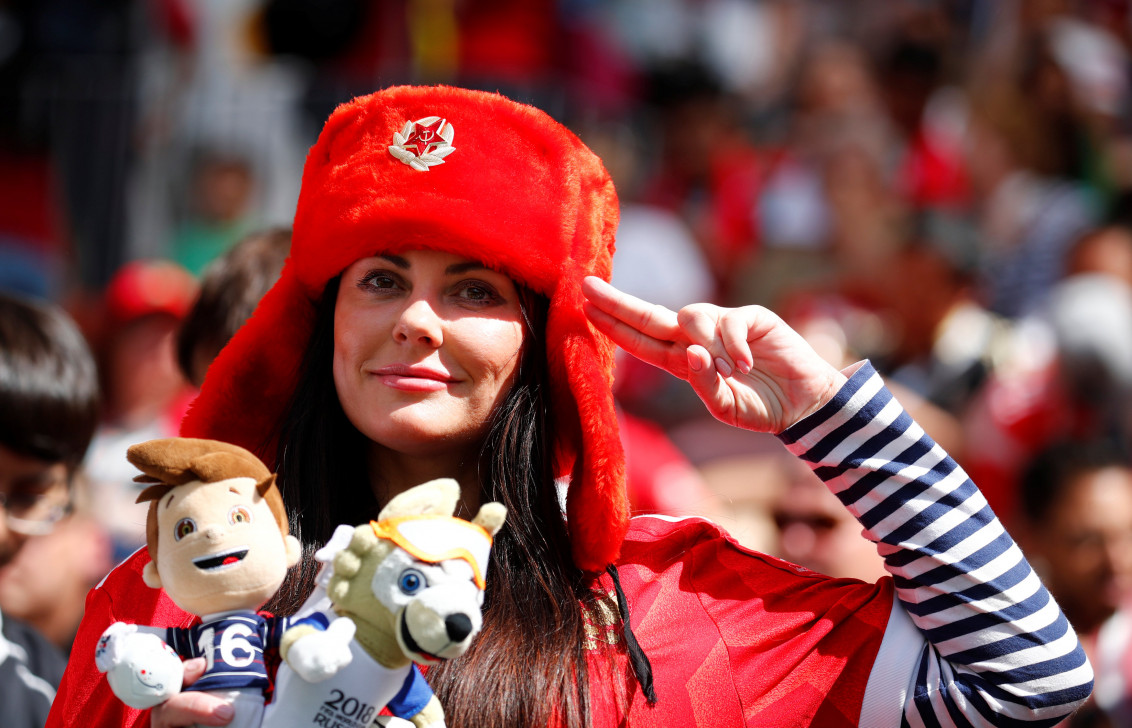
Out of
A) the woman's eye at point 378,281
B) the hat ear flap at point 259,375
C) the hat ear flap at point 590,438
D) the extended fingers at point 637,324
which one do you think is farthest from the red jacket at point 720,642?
the woman's eye at point 378,281

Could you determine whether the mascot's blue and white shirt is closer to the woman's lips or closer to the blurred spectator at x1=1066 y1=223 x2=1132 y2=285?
the woman's lips

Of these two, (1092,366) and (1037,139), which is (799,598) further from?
(1037,139)

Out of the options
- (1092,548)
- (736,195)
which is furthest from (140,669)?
(736,195)

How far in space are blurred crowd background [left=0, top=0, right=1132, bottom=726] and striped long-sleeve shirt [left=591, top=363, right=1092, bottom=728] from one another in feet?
4.37

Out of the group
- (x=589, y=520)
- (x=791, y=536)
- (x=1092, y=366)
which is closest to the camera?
(x=589, y=520)

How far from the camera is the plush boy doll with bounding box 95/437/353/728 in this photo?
62.8 inches

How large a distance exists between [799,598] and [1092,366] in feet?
9.16

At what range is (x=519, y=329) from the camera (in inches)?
89.5

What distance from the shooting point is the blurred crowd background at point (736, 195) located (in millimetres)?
4578

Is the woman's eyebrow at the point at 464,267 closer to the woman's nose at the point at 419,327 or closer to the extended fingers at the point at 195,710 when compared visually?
the woman's nose at the point at 419,327

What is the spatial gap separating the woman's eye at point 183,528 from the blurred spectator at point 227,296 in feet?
4.89

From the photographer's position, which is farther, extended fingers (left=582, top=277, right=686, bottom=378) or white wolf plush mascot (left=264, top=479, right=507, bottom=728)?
extended fingers (left=582, top=277, right=686, bottom=378)

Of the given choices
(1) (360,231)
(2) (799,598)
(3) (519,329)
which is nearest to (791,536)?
(2) (799,598)

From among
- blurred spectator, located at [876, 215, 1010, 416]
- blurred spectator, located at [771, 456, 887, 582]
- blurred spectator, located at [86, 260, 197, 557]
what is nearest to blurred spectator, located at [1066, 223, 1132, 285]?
blurred spectator, located at [876, 215, 1010, 416]
